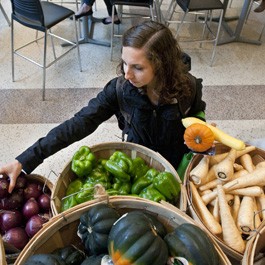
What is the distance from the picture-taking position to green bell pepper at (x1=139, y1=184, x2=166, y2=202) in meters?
1.22

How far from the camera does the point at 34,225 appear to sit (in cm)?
123

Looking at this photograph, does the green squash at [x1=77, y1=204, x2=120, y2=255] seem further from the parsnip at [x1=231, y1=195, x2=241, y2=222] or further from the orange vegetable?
the parsnip at [x1=231, y1=195, x2=241, y2=222]

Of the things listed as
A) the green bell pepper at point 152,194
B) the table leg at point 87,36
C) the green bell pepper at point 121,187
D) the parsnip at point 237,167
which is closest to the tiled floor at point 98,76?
the table leg at point 87,36

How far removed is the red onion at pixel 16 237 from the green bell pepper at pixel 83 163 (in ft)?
1.03

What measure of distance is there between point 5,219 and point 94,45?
246 cm

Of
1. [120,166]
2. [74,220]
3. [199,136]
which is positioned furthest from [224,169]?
[74,220]

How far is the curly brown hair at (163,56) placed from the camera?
1.21 metres

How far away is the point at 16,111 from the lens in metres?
2.48

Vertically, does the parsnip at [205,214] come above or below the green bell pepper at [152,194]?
below

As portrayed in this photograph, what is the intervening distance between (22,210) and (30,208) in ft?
0.19

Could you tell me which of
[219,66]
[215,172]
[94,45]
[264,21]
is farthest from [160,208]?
[264,21]

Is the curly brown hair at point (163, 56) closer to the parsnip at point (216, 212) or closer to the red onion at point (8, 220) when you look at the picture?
the parsnip at point (216, 212)

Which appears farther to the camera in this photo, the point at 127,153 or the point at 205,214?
the point at 127,153

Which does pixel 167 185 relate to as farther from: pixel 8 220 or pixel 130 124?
pixel 8 220
